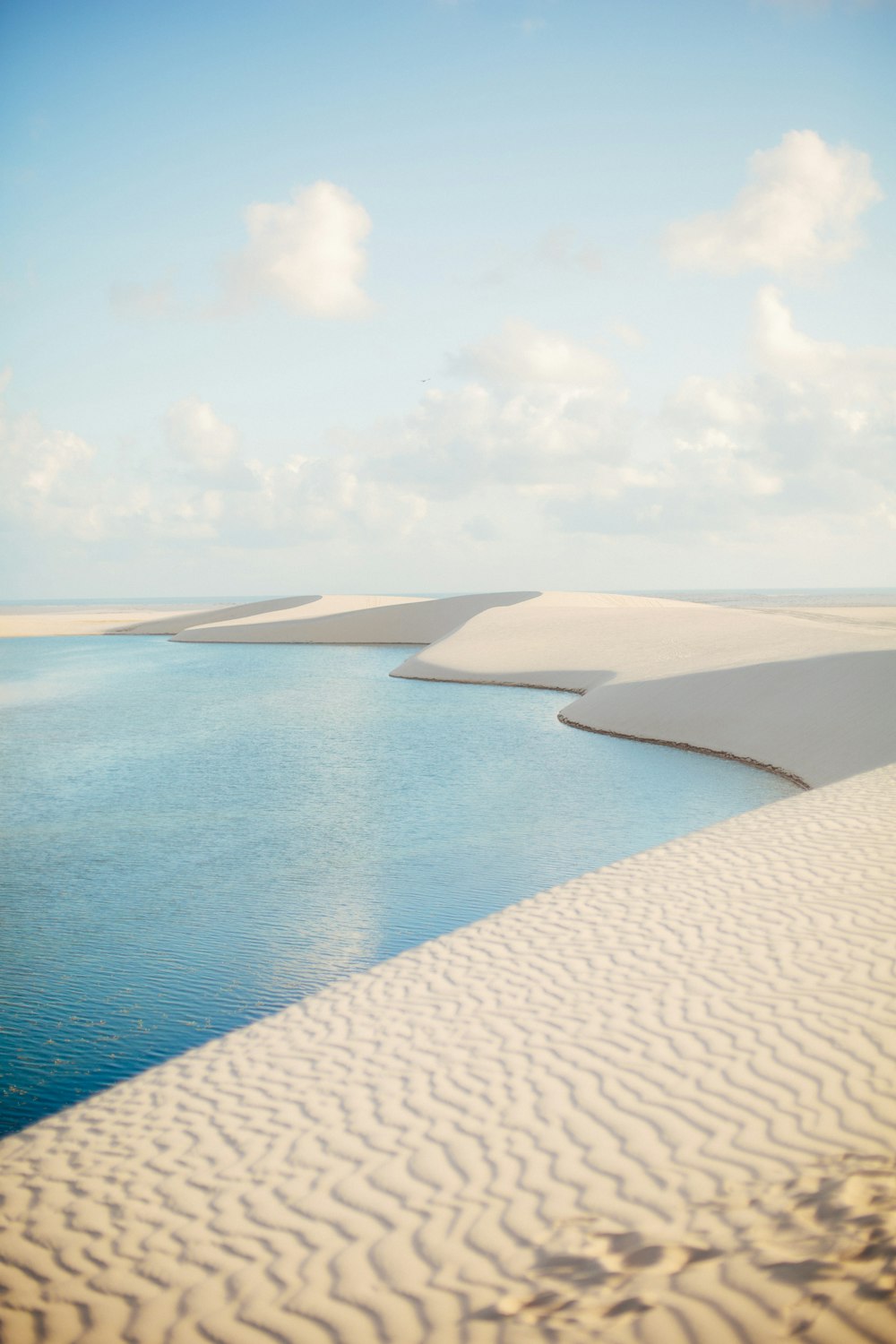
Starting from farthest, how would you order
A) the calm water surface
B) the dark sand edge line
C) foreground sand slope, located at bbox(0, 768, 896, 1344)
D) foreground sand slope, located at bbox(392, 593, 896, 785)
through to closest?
1. foreground sand slope, located at bbox(392, 593, 896, 785)
2. the dark sand edge line
3. the calm water surface
4. foreground sand slope, located at bbox(0, 768, 896, 1344)

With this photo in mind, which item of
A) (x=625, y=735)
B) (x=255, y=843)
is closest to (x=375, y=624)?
(x=625, y=735)

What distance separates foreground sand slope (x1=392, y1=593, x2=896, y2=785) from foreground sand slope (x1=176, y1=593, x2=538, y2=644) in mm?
12272

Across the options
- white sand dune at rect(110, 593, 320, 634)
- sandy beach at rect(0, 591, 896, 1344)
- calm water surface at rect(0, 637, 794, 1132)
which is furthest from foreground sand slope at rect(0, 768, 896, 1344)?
white sand dune at rect(110, 593, 320, 634)

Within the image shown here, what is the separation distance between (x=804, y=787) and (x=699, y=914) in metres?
6.58

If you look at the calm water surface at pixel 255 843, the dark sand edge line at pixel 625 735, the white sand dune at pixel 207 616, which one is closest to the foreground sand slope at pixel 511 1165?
the calm water surface at pixel 255 843

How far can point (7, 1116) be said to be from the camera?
159 inches

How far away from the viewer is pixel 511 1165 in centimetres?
291

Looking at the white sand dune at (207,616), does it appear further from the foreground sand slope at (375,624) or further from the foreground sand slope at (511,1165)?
the foreground sand slope at (511,1165)

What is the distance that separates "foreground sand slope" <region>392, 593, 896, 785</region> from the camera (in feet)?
40.3

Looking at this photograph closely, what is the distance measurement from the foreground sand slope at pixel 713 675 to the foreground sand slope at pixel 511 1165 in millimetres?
7591

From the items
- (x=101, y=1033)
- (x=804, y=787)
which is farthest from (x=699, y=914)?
(x=804, y=787)

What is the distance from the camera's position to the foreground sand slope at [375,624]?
4162 cm

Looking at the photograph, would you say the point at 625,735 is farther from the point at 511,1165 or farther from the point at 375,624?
the point at 375,624

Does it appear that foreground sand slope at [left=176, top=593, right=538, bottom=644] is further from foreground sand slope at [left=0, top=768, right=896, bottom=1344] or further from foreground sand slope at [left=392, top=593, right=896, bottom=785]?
foreground sand slope at [left=0, top=768, right=896, bottom=1344]
